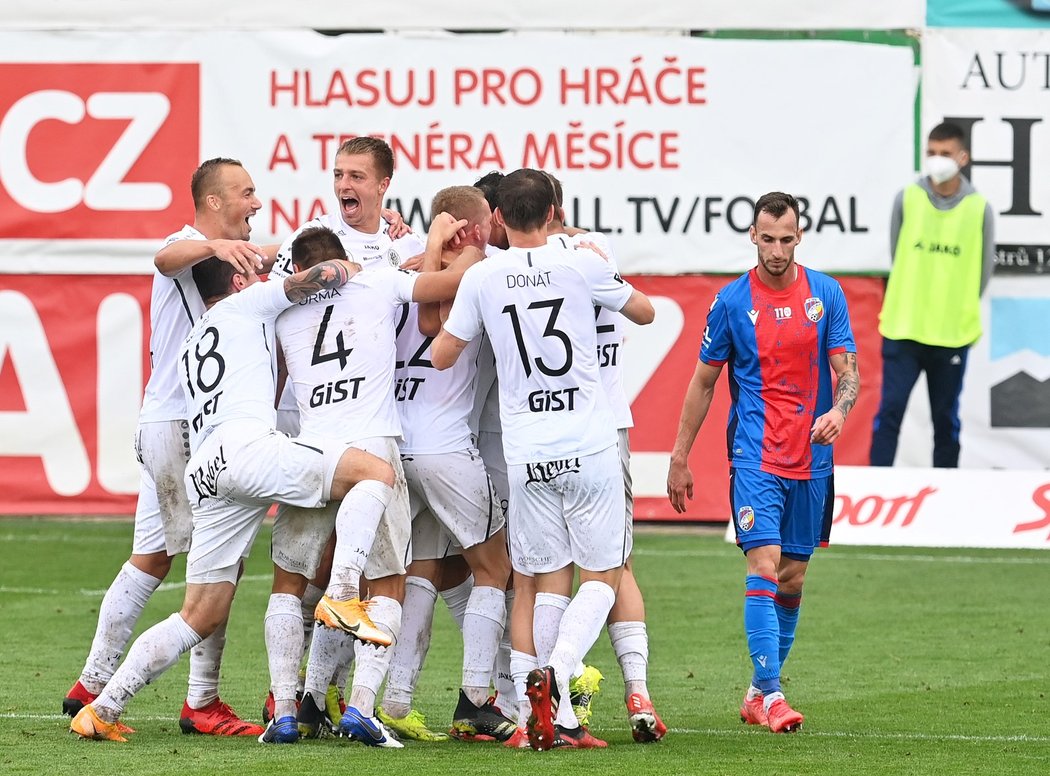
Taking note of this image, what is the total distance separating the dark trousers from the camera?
13.8 meters

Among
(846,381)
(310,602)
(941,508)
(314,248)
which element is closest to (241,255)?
(314,248)

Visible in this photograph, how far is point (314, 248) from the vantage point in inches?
280

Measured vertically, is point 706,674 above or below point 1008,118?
below

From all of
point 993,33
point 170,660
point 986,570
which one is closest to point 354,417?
point 170,660

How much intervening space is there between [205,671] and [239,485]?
865 millimetres

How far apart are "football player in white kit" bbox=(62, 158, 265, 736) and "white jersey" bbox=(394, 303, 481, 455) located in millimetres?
796

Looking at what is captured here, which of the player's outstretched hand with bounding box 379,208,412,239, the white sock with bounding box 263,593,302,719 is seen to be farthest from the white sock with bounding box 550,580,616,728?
the player's outstretched hand with bounding box 379,208,412,239

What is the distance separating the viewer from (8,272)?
47.2 ft

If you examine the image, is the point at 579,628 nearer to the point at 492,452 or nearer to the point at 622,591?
the point at 622,591

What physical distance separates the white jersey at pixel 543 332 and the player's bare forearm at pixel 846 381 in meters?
1.07

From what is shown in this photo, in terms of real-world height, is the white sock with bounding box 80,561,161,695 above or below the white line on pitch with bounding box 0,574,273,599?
above

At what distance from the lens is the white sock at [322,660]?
23.7ft

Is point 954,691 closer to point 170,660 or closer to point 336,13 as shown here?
point 170,660

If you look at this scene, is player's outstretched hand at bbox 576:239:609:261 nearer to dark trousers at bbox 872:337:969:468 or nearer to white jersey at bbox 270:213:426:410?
white jersey at bbox 270:213:426:410
